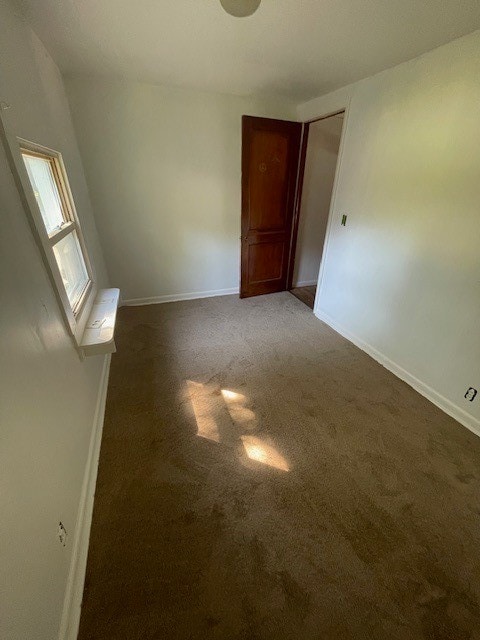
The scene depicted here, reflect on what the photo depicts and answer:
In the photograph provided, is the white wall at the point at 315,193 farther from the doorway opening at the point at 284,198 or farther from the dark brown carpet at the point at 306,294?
the dark brown carpet at the point at 306,294

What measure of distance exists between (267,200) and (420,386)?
264 centimetres

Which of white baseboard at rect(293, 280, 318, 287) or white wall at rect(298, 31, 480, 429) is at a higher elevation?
white wall at rect(298, 31, 480, 429)

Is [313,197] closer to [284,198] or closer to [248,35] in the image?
[284,198]

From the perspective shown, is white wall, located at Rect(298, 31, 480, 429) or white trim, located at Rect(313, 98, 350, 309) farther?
white trim, located at Rect(313, 98, 350, 309)

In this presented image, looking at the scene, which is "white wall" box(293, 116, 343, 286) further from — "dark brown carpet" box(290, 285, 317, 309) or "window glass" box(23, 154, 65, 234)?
"window glass" box(23, 154, 65, 234)

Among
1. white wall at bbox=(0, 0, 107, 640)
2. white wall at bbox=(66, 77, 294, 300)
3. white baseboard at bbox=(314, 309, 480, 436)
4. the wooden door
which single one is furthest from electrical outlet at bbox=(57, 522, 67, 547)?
the wooden door

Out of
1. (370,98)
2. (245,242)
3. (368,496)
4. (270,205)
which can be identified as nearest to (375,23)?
(370,98)

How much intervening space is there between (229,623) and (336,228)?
299 centimetres

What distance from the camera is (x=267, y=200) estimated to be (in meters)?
3.29

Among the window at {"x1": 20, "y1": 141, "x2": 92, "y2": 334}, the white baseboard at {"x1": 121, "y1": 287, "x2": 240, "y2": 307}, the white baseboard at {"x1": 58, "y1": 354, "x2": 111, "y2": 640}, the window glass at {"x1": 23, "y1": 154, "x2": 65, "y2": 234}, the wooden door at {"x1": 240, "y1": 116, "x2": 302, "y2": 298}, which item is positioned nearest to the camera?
the white baseboard at {"x1": 58, "y1": 354, "x2": 111, "y2": 640}

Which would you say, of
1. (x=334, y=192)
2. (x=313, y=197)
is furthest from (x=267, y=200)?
(x=334, y=192)

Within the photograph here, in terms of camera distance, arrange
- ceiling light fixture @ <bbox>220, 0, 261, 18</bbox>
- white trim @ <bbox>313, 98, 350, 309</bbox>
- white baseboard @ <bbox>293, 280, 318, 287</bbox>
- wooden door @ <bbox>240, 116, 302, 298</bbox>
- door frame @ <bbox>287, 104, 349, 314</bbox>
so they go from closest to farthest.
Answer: ceiling light fixture @ <bbox>220, 0, 261, 18</bbox>, white trim @ <bbox>313, 98, 350, 309</bbox>, door frame @ <bbox>287, 104, 349, 314</bbox>, wooden door @ <bbox>240, 116, 302, 298</bbox>, white baseboard @ <bbox>293, 280, 318, 287</bbox>

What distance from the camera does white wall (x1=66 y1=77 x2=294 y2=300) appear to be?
2613mm

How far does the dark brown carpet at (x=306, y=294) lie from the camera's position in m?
3.64
